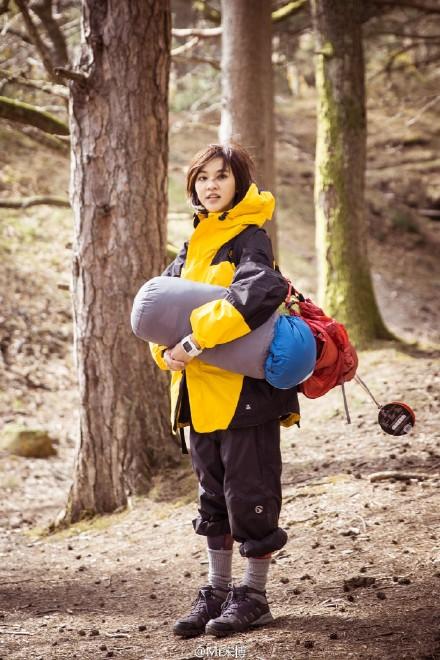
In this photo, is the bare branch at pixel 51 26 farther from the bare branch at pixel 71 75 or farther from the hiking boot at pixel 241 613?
the hiking boot at pixel 241 613

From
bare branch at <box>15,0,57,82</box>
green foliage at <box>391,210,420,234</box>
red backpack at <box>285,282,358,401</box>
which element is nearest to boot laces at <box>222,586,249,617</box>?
red backpack at <box>285,282,358,401</box>

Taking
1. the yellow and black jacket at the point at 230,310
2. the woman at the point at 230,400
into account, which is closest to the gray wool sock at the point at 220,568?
the woman at the point at 230,400

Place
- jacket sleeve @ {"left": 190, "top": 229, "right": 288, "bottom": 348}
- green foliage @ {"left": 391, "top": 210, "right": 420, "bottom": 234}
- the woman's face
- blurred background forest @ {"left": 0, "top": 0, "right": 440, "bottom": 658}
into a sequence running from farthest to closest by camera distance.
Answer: green foliage @ {"left": 391, "top": 210, "right": 420, "bottom": 234} < blurred background forest @ {"left": 0, "top": 0, "right": 440, "bottom": 658} < the woman's face < jacket sleeve @ {"left": 190, "top": 229, "right": 288, "bottom": 348}

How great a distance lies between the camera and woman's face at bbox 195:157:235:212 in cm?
361

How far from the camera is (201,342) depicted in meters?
3.32

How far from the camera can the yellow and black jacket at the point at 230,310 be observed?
3.30 meters

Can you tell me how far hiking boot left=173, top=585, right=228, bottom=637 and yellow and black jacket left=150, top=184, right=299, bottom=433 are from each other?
0.82m

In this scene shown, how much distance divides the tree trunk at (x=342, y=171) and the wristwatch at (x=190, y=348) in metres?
5.74

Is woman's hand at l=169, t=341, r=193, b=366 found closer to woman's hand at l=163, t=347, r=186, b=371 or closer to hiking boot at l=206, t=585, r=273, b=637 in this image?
woman's hand at l=163, t=347, r=186, b=371

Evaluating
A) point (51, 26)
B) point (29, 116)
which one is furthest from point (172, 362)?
point (51, 26)

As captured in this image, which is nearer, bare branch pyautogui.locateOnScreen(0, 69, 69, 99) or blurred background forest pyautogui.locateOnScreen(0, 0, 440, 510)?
bare branch pyautogui.locateOnScreen(0, 69, 69, 99)

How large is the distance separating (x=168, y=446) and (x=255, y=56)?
389 centimetres

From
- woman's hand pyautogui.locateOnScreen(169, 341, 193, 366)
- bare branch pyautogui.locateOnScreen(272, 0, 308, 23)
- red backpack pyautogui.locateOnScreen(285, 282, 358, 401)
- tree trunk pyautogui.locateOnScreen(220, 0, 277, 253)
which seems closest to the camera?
woman's hand pyautogui.locateOnScreen(169, 341, 193, 366)

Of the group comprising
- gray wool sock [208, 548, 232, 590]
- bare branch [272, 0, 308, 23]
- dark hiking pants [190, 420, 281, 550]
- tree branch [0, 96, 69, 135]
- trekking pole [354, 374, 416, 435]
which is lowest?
gray wool sock [208, 548, 232, 590]
